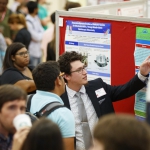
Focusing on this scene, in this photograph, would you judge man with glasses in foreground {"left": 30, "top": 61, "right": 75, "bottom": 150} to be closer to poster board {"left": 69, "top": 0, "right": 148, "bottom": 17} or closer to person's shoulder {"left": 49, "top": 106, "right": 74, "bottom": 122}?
person's shoulder {"left": 49, "top": 106, "right": 74, "bottom": 122}

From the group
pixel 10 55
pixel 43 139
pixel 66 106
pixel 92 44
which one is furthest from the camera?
pixel 10 55

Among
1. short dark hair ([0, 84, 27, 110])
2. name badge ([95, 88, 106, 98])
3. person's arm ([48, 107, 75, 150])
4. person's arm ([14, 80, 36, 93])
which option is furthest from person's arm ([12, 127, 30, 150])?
person's arm ([14, 80, 36, 93])

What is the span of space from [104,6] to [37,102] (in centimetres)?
267

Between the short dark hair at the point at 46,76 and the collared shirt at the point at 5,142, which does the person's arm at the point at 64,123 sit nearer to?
the short dark hair at the point at 46,76

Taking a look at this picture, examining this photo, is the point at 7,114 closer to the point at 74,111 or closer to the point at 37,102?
the point at 37,102

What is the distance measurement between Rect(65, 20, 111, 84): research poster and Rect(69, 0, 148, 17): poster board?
29.6 inches

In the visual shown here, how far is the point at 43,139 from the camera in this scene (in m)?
2.70

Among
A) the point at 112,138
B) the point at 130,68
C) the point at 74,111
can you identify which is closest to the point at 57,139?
the point at 112,138

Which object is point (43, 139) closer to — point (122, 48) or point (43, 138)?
point (43, 138)

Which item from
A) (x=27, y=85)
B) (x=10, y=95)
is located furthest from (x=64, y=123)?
Answer: (x=27, y=85)

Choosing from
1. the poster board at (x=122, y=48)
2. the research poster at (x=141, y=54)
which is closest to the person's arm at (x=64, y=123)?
the research poster at (x=141, y=54)

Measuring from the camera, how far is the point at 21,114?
11.1 feet

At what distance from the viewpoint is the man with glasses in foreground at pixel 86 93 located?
5.19m

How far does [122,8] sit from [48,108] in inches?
118
